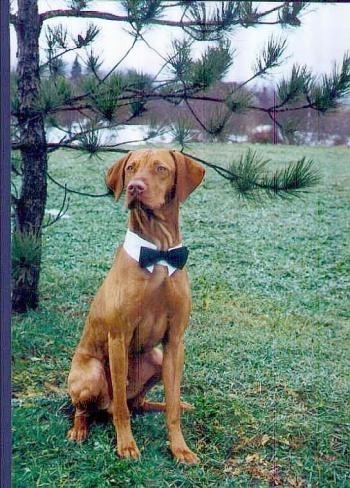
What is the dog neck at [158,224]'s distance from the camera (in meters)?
1.69

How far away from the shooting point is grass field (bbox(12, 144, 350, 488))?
173 cm

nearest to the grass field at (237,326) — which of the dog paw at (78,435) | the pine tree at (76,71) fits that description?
the dog paw at (78,435)

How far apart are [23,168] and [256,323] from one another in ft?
1.89

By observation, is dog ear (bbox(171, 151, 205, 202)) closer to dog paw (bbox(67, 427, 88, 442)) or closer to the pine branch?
the pine branch

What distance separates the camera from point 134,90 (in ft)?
5.76

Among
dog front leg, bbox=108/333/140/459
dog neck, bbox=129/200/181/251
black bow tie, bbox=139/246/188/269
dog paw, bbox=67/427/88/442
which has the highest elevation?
dog neck, bbox=129/200/181/251

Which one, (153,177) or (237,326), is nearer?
(153,177)

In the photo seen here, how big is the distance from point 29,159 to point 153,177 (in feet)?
0.91

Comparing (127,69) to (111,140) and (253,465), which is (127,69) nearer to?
(111,140)

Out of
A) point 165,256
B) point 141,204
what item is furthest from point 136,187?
point 165,256

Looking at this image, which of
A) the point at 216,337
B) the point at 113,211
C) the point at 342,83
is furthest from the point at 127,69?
the point at 216,337

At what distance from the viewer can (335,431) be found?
5.73 ft

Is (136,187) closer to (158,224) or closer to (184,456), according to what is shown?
(158,224)

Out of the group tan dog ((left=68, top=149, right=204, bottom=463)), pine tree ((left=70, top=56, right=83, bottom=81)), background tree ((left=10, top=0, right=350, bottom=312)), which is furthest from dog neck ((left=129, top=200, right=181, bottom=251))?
pine tree ((left=70, top=56, right=83, bottom=81))
